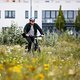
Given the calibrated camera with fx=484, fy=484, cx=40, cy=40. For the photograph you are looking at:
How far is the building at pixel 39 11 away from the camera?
238 ft

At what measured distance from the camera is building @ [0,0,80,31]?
72.6 meters

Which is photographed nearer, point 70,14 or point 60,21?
point 60,21

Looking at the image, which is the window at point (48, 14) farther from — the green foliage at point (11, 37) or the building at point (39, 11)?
the green foliage at point (11, 37)

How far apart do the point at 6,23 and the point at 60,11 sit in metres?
8.30

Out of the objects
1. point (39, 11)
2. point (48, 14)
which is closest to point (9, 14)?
point (39, 11)

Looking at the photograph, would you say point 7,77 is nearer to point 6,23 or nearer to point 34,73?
point 34,73

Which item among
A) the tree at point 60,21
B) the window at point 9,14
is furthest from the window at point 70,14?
the window at point 9,14

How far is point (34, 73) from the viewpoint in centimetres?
466

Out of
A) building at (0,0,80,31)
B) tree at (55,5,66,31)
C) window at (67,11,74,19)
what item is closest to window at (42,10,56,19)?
building at (0,0,80,31)

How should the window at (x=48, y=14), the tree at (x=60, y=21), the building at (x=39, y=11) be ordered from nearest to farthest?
the tree at (x=60, y=21), the building at (x=39, y=11), the window at (x=48, y=14)

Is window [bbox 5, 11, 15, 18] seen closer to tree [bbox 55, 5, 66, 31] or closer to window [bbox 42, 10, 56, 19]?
window [bbox 42, 10, 56, 19]

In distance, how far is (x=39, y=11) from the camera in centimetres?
7344

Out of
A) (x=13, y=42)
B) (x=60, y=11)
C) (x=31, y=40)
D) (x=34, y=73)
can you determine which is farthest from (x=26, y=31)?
(x=60, y=11)

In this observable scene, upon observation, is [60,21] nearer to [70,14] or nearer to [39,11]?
[39,11]
